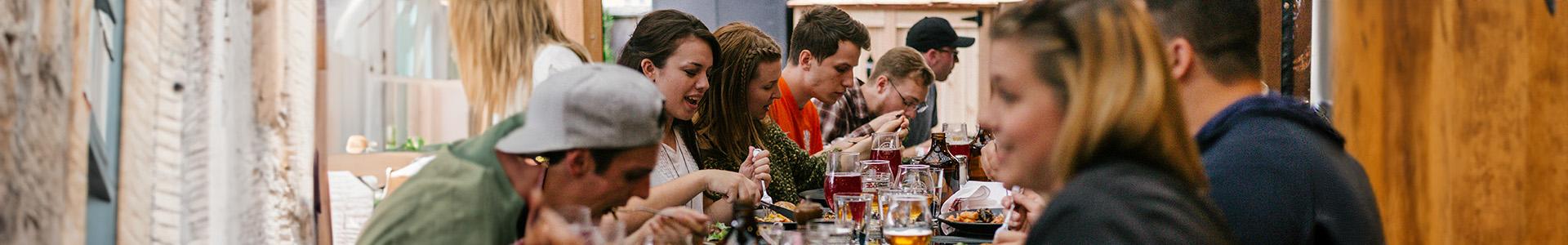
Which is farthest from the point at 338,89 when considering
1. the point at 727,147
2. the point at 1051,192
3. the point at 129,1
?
the point at 727,147

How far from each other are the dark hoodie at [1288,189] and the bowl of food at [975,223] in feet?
2.72

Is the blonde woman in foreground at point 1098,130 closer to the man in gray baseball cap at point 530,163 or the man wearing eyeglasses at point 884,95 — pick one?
the man in gray baseball cap at point 530,163

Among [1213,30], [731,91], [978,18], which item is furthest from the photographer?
[978,18]

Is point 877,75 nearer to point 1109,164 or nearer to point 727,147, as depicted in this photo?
point 727,147

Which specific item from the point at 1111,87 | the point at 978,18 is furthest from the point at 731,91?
the point at 978,18

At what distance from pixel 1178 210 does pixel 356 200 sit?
892 mm

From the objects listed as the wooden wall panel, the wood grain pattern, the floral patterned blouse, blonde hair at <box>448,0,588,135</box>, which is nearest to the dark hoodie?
blonde hair at <box>448,0,588,135</box>

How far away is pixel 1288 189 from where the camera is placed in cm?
174

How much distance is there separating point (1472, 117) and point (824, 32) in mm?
2648

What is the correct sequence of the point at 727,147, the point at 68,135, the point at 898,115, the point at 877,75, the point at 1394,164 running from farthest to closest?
the point at 877,75
the point at 898,115
the point at 727,147
the point at 1394,164
the point at 68,135

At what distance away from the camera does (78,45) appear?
119cm

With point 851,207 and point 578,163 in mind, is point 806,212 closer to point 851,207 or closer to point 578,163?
point 851,207

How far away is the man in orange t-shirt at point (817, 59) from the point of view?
492 centimetres

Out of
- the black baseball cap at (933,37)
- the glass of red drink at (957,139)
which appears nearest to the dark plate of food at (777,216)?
the glass of red drink at (957,139)
